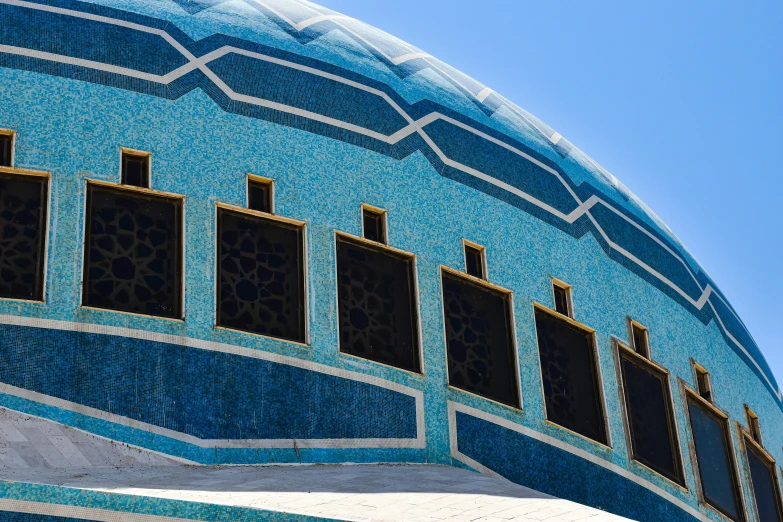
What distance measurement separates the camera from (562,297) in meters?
10.3

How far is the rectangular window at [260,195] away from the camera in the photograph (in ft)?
29.2

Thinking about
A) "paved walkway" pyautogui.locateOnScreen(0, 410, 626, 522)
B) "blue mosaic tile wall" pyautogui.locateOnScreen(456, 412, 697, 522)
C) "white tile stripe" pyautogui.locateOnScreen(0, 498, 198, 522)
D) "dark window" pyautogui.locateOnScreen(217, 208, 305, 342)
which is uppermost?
"dark window" pyautogui.locateOnScreen(217, 208, 305, 342)

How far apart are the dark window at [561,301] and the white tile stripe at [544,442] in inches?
40.1

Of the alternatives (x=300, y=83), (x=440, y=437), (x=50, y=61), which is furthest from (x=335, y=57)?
(x=440, y=437)

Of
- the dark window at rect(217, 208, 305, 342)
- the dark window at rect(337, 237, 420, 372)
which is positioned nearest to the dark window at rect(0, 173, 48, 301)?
the dark window at rect(217, 208, 305, 342)

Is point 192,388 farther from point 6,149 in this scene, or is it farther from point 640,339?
point 640,339

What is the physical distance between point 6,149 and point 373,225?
2325mm

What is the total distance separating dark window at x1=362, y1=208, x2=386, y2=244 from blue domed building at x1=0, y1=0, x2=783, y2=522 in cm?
2

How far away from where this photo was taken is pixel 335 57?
987 centimetres

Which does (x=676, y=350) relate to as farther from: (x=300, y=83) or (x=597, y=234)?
(x=300, y=83)

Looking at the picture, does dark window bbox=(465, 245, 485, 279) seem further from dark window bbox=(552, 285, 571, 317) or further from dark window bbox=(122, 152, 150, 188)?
dark window bbox=(122, 152, 150, 188)

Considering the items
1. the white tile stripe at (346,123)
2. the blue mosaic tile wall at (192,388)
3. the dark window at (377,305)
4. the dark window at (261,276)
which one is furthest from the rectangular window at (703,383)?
the dark window at (261,276)

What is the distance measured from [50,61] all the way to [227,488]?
3389mm

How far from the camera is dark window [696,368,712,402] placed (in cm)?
1133
